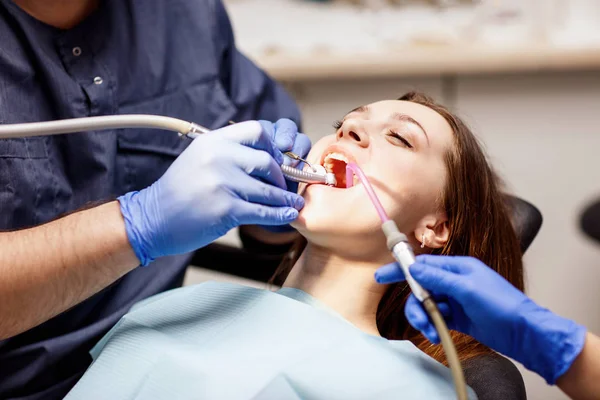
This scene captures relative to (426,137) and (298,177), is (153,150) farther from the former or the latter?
(426,137)

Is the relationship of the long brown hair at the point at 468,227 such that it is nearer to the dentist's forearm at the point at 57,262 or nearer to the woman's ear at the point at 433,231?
the woman's ear at the point at 433,231

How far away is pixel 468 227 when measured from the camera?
1229 mm

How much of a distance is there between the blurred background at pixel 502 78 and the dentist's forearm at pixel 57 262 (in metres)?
1.12

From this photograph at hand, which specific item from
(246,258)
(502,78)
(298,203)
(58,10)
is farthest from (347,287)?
(502,78)

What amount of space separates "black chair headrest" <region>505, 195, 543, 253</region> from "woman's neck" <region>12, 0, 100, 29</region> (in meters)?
0.93

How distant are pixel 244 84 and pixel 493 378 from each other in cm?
85

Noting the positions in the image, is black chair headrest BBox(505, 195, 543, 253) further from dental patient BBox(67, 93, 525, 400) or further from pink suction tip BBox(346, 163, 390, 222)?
pink suction tip BBox(346, 163, 390, 222)

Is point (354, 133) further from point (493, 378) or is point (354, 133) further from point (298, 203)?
point (493, 378)

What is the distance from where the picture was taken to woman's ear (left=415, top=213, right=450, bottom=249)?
1.19 metres

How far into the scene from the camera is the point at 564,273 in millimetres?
2270

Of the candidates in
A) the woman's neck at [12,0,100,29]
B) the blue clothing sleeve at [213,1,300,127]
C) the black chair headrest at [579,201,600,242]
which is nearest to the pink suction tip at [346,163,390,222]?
the blue clothing sleeve at [213,1,300,127]

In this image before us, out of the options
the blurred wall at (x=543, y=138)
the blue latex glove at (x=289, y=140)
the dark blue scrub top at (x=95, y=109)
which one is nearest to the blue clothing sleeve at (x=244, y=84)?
the dark blue scrub top at (x=95, y=109)

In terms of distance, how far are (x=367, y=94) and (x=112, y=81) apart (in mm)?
1102

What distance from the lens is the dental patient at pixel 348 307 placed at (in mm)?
978
